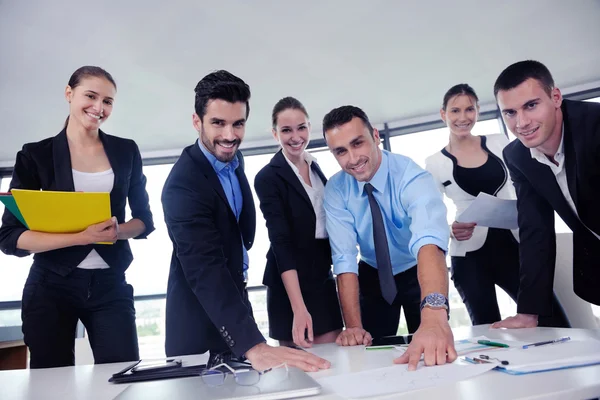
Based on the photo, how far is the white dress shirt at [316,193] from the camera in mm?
1930

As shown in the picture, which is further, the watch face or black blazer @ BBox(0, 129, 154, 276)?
black blazer @ BBox(0, 129, 154, 276)

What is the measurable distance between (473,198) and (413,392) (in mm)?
1767

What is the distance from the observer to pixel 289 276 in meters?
1.67

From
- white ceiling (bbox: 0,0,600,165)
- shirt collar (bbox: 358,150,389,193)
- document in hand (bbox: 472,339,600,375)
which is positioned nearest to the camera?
document in hand (bbox: 472,339,600,375)

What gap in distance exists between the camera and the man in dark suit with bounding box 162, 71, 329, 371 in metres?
1.10

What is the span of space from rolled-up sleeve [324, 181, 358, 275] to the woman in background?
2.14 feet

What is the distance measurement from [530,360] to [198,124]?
1312 mm

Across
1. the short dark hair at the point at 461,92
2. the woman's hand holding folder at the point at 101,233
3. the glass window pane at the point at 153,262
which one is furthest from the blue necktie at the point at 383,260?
the glass window pane at the point at 153,262

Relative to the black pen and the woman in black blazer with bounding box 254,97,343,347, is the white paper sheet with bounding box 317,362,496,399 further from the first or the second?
the woman in black blazer with bounding box 254,97,343,347

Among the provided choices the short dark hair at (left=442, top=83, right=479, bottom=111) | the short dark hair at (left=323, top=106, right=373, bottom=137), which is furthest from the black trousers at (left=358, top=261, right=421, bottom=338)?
the short dark hair at (left=442, top=83, right=479, bottom=111)

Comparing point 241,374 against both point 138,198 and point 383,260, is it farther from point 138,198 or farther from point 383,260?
point 138,198

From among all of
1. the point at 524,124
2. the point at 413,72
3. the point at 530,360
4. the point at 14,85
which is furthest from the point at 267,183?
the point at 14,85

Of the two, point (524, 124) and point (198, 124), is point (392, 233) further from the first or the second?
point (198, 124)

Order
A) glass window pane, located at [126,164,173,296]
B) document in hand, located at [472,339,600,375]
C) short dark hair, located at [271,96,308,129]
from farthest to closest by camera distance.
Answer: glass window pane, located at [126,164,173,296], short dark hair, located at [271,96,308,129], document in hand, located at [472,339,600,375]
